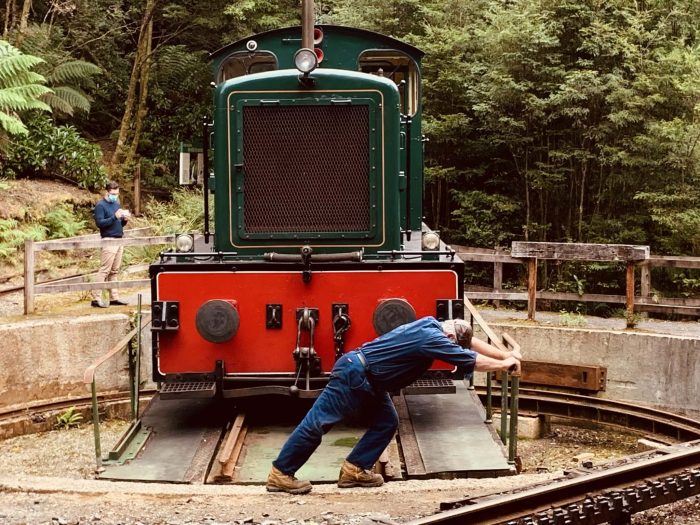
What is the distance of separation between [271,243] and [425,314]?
1.36m

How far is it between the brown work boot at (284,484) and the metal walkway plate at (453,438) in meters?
0.89

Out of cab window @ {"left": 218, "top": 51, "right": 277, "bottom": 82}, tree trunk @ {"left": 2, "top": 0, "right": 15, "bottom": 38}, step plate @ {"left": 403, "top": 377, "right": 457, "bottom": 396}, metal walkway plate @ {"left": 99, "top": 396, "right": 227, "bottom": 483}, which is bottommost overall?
metal walkway plate @ {"left": 99, "top": 396, "right": 227, "bottom": 483}

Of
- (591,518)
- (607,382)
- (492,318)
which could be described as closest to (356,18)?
(492,318)

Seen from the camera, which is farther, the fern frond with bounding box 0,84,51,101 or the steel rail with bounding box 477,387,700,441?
the fern frond with bounding box 0,84,51,101

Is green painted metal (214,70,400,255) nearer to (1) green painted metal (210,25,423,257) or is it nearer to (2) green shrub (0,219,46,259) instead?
(1) green painted metal (210,25,423,257)

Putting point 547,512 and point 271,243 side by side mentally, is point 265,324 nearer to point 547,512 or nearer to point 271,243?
point 271,243

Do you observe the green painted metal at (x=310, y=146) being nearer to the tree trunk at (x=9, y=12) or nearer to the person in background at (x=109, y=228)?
the person in background at (x=109, y=228)

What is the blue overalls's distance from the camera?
5.04 m

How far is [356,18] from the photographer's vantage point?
1712 centimetres

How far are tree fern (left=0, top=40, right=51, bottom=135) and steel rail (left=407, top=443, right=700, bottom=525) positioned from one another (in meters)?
11.3

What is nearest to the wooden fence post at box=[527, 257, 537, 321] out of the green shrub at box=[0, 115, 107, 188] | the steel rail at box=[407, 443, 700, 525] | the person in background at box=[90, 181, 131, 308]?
the steel rail at box=[407, 443, 700, 525]

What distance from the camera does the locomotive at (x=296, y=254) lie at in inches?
256

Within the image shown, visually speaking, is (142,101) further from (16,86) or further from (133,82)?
(16,86)

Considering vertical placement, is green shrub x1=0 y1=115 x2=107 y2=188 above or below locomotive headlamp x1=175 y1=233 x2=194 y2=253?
above
